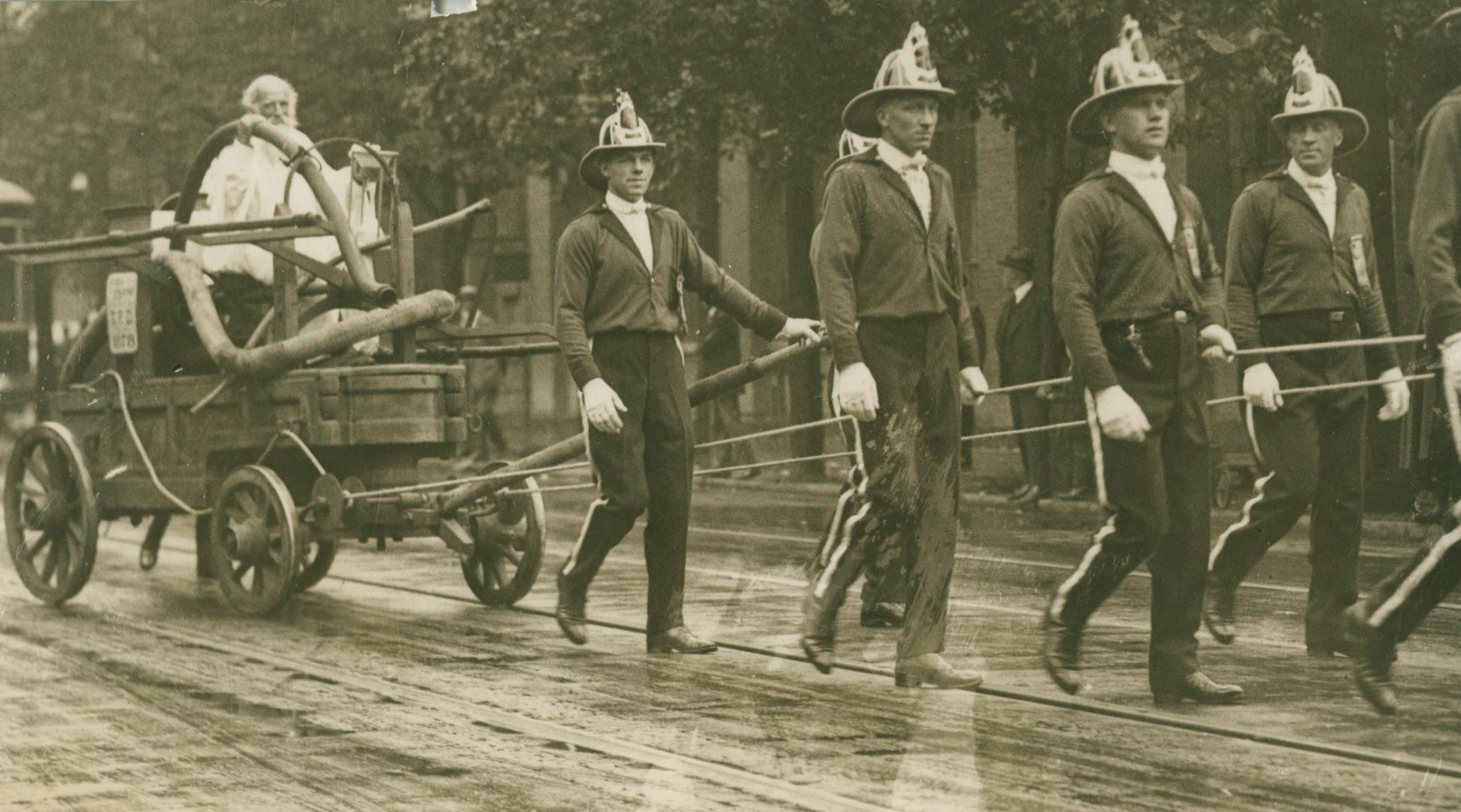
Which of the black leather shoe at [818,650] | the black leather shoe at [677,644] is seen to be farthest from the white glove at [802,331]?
the black leather shoe at [677,644]

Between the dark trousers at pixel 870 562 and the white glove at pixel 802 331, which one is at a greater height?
the white glove at pixel 802 331

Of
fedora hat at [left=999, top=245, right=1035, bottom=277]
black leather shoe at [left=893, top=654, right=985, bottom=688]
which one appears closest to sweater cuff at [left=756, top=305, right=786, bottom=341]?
black leather shoe at [left=893, top=654, right=985, bottom=688]

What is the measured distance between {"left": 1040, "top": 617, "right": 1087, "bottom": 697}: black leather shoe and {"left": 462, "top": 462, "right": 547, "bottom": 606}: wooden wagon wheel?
3.58m

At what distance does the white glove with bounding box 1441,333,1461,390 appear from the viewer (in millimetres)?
5902

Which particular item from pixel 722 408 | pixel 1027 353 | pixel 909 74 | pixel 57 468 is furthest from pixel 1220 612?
pixel 722 408

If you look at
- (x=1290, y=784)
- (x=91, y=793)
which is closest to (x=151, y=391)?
(x=91, y=793)

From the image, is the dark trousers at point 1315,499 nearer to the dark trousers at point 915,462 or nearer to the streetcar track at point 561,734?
the dark trousers at point 915,462

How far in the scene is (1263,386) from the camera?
6914 millimetres

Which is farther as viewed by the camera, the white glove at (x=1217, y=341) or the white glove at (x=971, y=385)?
the white glove at (x=971, y=385)

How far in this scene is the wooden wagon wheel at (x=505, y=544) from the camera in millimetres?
9812

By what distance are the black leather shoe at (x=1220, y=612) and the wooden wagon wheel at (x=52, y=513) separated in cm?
546

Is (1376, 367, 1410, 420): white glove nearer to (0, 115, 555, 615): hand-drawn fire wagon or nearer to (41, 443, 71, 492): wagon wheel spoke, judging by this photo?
(0, 115, 555, 615): hand-drawn fire wagon

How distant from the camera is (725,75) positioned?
8.01 m

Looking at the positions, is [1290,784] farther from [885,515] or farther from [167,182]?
[167,182]
